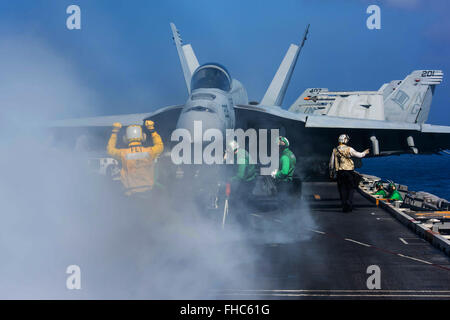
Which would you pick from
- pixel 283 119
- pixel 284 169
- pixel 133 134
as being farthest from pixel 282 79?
pixel 133 134

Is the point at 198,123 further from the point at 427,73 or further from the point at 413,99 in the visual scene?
the point at 427,73

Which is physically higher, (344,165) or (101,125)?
(101,125)

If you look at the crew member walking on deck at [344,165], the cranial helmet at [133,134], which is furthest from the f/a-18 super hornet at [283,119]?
the cranial helmet at [133,134]

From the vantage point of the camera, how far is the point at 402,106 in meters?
42.5

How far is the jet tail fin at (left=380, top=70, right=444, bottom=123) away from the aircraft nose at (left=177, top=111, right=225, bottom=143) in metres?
33.3

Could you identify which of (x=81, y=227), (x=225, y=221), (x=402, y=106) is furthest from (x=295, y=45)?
(x=81, y=227)

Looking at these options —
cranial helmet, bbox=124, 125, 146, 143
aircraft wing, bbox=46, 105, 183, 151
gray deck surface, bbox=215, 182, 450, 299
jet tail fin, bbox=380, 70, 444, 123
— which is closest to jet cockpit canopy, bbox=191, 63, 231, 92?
aircraft wing, bbox=46, 105, 183, 151

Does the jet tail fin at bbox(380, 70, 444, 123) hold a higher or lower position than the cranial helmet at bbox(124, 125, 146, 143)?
higher

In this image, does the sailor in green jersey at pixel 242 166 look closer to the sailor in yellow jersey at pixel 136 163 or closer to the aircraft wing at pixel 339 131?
the sailor in yellow jersey at pixel 136 163

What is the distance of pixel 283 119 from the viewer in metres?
19.9

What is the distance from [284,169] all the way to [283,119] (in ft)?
27.1

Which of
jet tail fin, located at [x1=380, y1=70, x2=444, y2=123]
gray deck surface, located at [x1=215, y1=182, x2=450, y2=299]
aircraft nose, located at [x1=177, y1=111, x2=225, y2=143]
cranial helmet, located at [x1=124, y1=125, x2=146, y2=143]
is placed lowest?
gray deck surface, located at [x1=215, y1=182, x2=450, y2=299]

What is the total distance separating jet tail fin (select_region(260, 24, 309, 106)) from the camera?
28.5 m

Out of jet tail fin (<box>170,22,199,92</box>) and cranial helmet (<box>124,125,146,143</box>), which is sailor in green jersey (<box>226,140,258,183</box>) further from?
jet tail fin (<box>170,22,199,92</box>)
